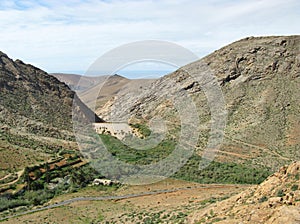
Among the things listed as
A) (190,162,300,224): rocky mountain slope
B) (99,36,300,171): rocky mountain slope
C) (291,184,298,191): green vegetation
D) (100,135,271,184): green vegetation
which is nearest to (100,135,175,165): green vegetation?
(100,135,271,184): green vegetation

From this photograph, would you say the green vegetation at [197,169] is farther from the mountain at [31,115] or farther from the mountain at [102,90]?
the mountain at [102,90]

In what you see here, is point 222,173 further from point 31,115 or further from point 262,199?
point 31,115

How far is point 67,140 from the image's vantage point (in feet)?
178

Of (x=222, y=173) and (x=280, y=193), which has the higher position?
(x=280, y=193)

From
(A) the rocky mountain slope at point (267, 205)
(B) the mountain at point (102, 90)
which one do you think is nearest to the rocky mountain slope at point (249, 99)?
(B) the mountain at point (102, 90)

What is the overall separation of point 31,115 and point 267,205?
49.7 metres

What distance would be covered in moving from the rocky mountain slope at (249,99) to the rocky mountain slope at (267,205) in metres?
25.8

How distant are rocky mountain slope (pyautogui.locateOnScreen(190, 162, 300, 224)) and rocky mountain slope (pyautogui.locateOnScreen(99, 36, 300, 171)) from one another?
25754 millimetres

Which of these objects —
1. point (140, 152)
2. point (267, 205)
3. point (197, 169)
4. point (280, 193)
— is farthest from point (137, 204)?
point (140, 152)

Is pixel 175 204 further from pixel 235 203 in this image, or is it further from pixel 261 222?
pixel 261 222

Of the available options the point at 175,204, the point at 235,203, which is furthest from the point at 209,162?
the point at 235,203

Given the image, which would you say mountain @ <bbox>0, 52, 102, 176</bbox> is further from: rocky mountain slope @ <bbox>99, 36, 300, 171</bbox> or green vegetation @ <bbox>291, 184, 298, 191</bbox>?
green vegetation @ <bbox>291, 184, 298, 191</bbox>

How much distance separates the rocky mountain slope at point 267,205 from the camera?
482 inches

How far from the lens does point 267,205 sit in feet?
44.7
